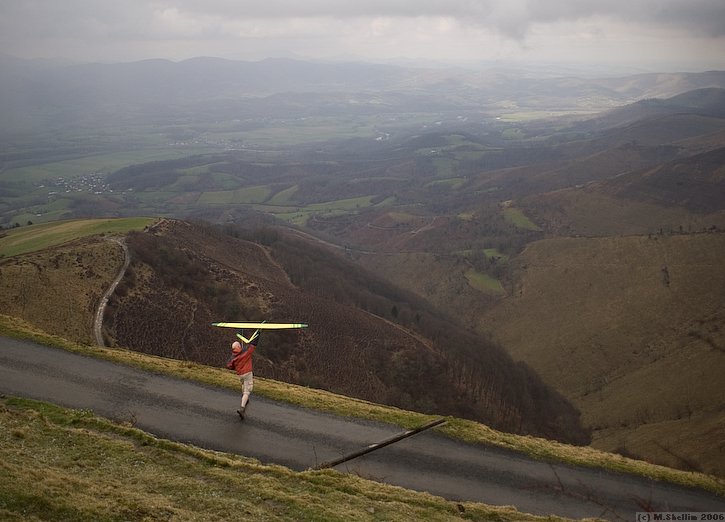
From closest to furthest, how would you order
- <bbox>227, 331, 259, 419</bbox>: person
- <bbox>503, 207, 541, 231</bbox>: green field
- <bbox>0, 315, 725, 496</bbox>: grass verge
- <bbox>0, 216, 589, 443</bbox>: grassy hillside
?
<bbox>227, 331, 259, 419</bbox>: person → <bbox>0, 315, 725, 496</bbox>: grass verge → <bbox>0, 216, 589, 443</bbox>: grassy hillside → <bbox>503, 207, 541, 231</bbox>: green field

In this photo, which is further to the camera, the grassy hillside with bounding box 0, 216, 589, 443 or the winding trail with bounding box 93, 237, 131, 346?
the grassy hillside with bounding box 0, 216, 589, 443

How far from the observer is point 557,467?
21547 millimetres

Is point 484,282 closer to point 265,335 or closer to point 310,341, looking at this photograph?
point 310,341

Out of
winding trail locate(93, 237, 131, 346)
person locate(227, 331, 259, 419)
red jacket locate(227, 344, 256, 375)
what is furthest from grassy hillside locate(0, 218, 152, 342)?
red jacket locate(227, 344, 256, 375)

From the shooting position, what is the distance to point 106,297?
45.6m

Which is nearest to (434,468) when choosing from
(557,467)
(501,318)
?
(557,467)

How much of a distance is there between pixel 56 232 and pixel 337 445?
225 ft

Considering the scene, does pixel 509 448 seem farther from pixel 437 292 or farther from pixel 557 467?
pixel 437 292

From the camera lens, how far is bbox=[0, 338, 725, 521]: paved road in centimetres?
1912

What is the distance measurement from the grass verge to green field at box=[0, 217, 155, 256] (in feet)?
140

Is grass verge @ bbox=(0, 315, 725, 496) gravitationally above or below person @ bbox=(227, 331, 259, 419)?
below

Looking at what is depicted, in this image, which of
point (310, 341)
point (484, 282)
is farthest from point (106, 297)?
point (484, 282)

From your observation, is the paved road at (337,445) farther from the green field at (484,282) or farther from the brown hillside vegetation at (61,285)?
the green field at (484,282)

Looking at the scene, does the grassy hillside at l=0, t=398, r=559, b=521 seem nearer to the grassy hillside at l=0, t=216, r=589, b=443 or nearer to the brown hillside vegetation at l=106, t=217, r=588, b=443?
the grassy hillside at l=0, t=216, r=589, b=443
